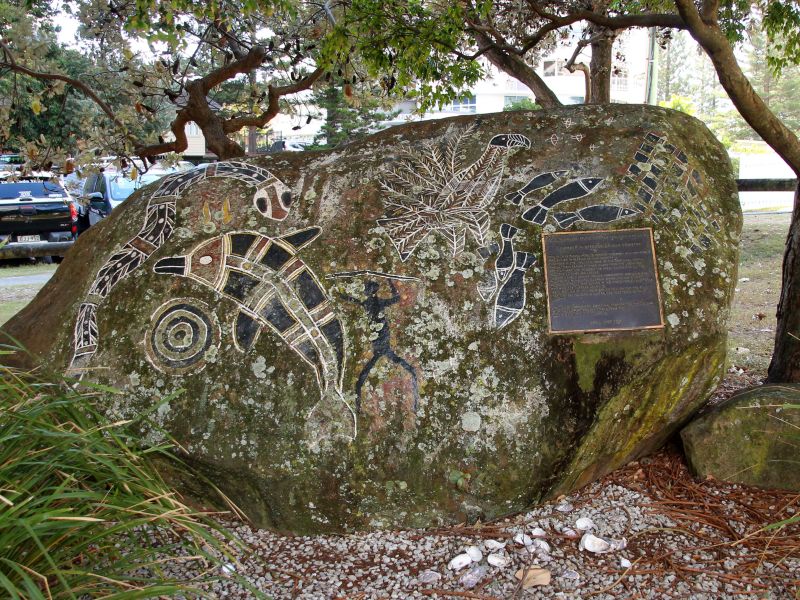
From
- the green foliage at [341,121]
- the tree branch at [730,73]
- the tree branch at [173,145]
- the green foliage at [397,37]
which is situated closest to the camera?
the tree branch at [730,73]

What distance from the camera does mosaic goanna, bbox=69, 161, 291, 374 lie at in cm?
335

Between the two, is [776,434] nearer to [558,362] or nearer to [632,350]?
[632,350]

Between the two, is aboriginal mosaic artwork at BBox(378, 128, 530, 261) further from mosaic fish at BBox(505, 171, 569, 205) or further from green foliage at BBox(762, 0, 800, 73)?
green foliage at BBox(762, 0, 800, 73)

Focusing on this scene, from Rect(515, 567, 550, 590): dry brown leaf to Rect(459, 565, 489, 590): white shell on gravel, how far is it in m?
0.14

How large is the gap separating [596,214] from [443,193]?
784mm

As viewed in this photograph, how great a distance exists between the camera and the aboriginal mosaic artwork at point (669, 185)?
3.33 meters

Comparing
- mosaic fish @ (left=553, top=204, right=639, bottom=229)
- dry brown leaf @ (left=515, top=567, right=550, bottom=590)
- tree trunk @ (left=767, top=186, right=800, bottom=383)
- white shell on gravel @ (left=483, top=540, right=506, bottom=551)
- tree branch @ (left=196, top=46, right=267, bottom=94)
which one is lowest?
dry brown leaf @ (left=515, top=567, right=550, bottom=590)

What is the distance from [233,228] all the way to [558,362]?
1760mm

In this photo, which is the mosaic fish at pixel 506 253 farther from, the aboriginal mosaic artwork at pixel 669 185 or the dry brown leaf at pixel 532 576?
the dry brown leaf at pixel 532 576

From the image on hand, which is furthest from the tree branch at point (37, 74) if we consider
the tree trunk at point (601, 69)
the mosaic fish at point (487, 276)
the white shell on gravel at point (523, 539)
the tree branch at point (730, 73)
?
the tree trunk at point (601, 69)

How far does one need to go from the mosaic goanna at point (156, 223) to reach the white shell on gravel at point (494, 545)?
187cm

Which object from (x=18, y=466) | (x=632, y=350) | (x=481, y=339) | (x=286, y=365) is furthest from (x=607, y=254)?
(x=18, y=466)

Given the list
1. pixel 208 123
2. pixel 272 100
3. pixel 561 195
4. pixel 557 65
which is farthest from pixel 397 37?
pixel 557 65

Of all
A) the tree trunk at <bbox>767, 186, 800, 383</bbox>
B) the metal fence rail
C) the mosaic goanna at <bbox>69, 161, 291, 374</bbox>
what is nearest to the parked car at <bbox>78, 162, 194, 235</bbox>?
the mosaic goanna at <bbox>69, 161, 291, 374</bbox>
